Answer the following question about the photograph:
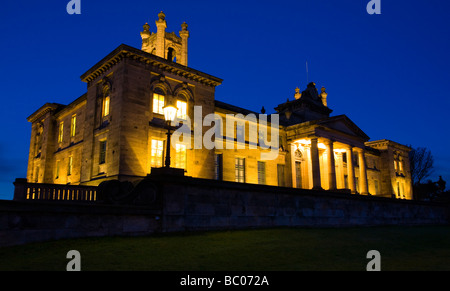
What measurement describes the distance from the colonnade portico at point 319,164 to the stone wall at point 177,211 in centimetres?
865

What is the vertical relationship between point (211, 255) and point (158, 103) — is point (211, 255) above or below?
below

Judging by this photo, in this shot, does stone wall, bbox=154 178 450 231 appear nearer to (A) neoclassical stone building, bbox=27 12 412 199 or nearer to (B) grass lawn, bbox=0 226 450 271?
(B) grass lawn, bbox=0 226 450 271

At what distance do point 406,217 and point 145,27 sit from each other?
95.7 feet

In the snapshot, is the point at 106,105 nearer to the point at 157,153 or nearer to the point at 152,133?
the point at 152,133

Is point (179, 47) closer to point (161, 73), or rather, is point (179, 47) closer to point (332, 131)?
point (161, 73)

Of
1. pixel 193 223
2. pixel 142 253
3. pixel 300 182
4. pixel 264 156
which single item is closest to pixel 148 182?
pixel 193 223

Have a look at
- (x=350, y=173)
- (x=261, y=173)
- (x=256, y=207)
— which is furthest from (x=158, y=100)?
(x=350, y=173)

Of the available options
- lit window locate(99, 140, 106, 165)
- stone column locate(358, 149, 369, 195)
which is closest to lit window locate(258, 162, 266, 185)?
stone column locate(358, 149, 369, 195)

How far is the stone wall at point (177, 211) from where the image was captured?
38.0 ft

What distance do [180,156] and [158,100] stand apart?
4381mm

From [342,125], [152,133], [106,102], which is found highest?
[342,125]

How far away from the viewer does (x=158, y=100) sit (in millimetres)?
26344

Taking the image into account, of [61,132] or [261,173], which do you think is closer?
[61,132]

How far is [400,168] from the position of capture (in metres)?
55.5
